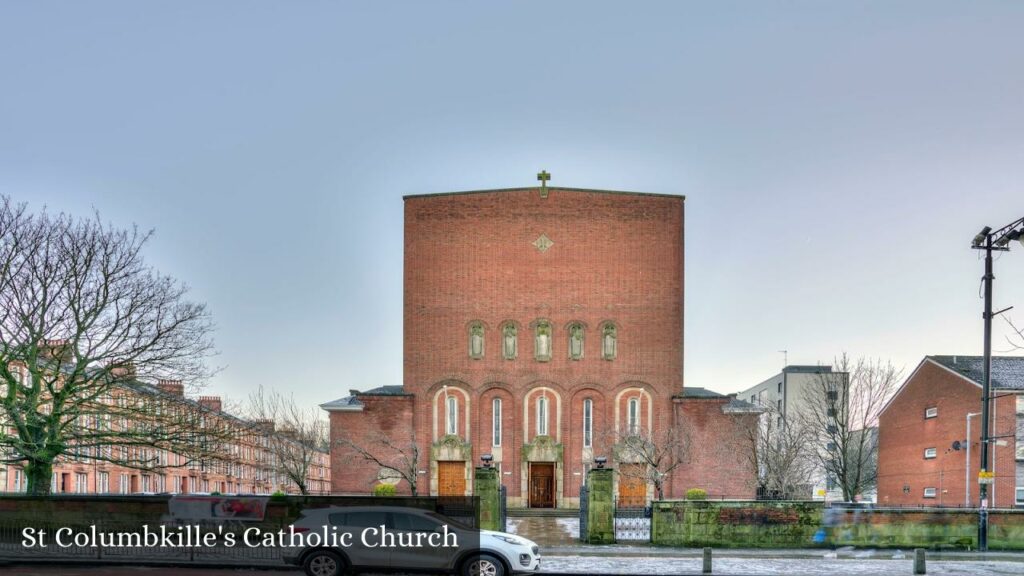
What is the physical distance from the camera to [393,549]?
19.1 m

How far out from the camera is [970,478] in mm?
48312

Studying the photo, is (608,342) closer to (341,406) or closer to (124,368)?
(341,406)

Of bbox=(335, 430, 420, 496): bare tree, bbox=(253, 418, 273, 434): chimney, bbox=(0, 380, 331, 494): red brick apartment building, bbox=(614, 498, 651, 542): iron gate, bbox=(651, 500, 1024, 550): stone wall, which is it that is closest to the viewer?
bbox=(651, 500, 1024, 550): stone wall

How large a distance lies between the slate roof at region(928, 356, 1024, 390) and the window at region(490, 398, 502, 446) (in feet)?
77.4

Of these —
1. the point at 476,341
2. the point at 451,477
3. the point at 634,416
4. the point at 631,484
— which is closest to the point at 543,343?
the point at 476,341

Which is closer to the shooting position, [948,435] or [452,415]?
[452,415]

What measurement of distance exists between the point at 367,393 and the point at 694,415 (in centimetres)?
1642

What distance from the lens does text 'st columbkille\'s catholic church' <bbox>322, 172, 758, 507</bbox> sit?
49719 mm

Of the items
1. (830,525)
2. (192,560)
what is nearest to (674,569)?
(830,525)

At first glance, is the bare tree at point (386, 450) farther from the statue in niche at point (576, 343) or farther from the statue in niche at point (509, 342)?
the statue in niche at point (576, 343)

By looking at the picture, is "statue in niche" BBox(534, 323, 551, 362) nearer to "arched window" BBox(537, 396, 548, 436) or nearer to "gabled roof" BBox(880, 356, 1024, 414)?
"arched window" BBox(537, 396, 548, 436)

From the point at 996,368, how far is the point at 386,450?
31.0 meters

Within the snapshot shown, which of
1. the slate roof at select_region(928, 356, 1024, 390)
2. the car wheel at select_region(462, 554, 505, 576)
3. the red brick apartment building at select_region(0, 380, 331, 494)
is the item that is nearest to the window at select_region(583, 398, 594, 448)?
the red brick apartment building at select_region(0, 380, 331, 494)

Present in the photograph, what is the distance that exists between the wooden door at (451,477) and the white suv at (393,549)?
3045 centimetres
